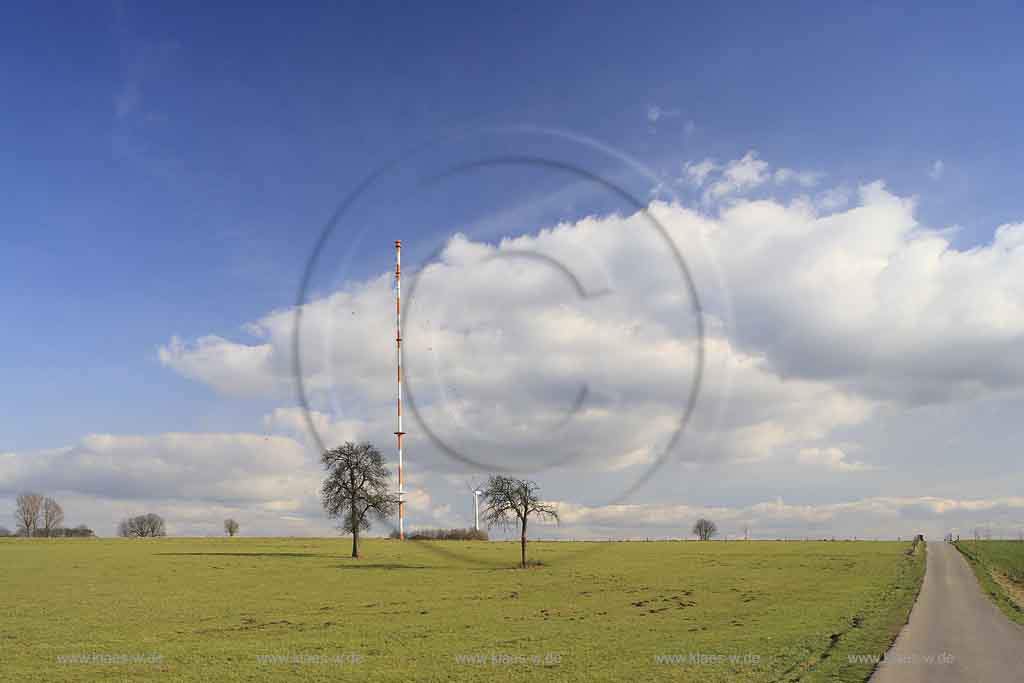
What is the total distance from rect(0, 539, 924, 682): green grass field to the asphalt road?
111 cm

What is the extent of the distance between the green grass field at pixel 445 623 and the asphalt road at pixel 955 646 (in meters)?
1.11

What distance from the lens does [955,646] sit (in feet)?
99.4

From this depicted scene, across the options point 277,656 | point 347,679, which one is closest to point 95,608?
point 277,656

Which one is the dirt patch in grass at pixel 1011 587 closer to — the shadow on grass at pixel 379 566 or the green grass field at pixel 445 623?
the green grass field at pixel 445 623

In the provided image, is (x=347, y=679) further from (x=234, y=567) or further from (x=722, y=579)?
(x=234, y=567)

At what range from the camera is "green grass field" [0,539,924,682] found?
27.7 meters

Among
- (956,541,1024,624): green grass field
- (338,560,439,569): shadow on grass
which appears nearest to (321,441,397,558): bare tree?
(338,560,439,569): shadow on grass

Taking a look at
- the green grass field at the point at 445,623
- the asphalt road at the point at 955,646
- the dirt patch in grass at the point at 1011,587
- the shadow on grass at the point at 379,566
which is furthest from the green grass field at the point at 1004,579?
the shadow on grass at the point at 379,566

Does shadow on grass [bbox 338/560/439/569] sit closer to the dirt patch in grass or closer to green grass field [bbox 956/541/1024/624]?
green grass field [bbox 956/541/1024/624]

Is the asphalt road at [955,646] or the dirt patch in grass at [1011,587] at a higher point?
the asphalt road at [955,646]

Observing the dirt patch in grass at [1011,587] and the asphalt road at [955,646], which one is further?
the dirt patch in grass at [1011,587]

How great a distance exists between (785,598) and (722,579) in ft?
53.3

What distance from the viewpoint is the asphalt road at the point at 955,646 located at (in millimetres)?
24797

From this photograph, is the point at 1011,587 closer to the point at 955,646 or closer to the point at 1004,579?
the point at 1004,579
